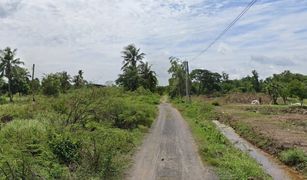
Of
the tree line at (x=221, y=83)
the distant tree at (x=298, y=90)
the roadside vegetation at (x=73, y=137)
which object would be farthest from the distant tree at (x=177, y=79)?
the roadside vegetation at (x=73, y=137)

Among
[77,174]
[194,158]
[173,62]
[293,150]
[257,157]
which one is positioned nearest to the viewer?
[77,174]

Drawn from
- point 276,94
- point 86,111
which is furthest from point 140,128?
point 276,94

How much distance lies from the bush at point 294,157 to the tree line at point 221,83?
52986 mm

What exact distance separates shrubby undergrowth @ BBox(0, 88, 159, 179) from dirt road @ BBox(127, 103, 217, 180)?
0.76 m

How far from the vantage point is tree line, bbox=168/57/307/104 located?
83.1 metres

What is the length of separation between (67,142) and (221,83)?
105619 millimetres

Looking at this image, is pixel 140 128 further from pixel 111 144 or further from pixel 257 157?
pixel 111 144

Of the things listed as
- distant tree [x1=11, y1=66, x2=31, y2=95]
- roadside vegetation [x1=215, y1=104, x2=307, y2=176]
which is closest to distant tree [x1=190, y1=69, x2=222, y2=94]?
distant tree [x1=11, y1=66, x2=31, y2=95]

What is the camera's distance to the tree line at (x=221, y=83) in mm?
83125

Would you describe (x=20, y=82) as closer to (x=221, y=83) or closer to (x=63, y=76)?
(x=63, y=76)

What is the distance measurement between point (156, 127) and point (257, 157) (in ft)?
37.9

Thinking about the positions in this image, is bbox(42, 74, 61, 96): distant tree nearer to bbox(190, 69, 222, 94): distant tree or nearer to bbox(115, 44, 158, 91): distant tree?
bbox(115, 44, 158, 91): distant tree

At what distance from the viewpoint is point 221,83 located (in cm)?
11962

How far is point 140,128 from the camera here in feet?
99.8
